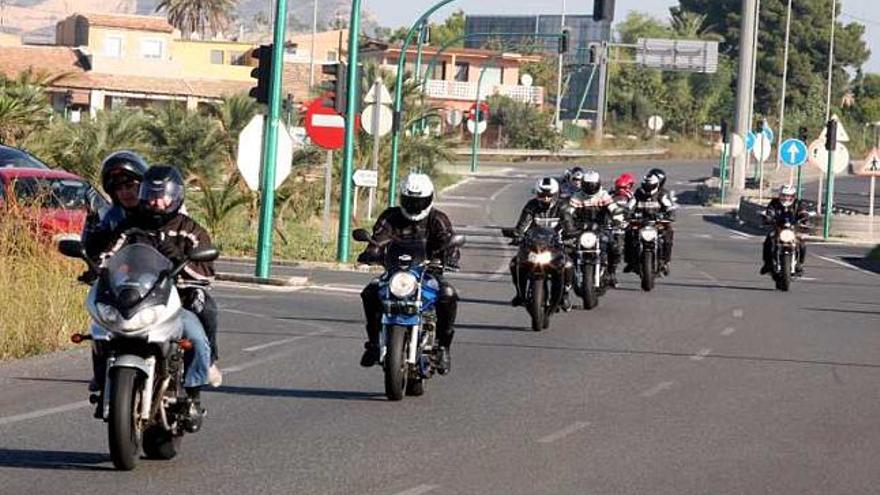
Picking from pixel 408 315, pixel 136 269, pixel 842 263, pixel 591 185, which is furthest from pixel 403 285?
pixel 842 263

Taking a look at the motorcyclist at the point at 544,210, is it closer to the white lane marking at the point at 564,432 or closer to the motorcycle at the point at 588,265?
the motorcycle at the point at 588,265

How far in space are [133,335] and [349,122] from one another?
23.0 metres

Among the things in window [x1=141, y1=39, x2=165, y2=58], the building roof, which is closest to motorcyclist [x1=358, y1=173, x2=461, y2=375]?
window [x1=141, y1=39, x2=165, y2=58]

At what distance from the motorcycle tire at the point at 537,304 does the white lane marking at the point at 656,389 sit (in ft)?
15.4

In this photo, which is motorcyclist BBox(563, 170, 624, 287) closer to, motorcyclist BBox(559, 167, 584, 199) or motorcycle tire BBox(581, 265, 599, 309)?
motorcyclist BBox(559, 167, 584, 199)

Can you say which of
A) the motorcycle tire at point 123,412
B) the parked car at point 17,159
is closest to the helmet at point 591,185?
the parked car at point 17,159

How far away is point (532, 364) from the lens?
17.7 m

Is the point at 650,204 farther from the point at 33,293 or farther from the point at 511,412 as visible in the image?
the point at 511,412

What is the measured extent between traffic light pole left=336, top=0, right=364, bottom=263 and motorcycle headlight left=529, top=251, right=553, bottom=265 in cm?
1143

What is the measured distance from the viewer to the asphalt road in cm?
1084

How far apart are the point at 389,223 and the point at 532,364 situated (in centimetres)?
308

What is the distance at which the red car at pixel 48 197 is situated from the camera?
19.7 metres

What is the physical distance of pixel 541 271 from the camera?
2112cm

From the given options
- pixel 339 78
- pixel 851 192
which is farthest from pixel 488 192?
pixel 339 78
